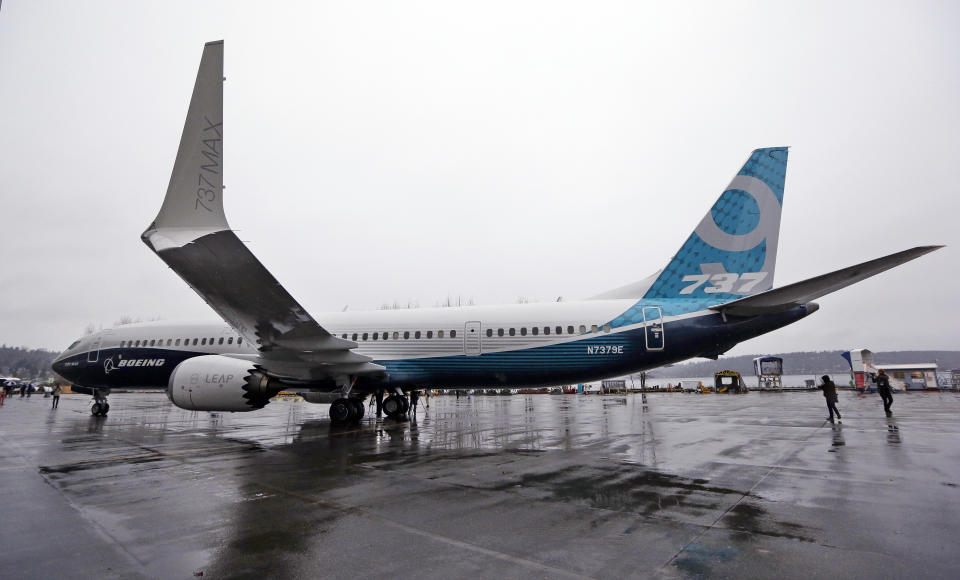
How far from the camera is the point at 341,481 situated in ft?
20.2

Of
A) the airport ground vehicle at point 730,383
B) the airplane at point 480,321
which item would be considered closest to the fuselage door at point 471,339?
the airplane at point 480,321

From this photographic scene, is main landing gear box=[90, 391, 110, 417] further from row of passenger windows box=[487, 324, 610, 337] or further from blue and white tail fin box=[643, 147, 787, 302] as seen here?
blue and white tail fin box=[643, 147, 787, 302]

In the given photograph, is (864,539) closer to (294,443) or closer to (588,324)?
(588,324)

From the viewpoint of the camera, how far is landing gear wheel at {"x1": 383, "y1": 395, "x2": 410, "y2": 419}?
15586mm

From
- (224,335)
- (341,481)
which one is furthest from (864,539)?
(224,335)

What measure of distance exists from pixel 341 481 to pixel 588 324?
7801 mm

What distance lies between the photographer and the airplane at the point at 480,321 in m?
8.50

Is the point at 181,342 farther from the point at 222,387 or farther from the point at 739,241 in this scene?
the point at 739,241

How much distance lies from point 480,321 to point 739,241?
718 centimetres

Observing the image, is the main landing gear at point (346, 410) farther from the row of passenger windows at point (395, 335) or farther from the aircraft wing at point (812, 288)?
the aircraft wing at point (812, 288)

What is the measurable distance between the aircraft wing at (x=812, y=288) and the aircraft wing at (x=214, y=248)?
945 cm

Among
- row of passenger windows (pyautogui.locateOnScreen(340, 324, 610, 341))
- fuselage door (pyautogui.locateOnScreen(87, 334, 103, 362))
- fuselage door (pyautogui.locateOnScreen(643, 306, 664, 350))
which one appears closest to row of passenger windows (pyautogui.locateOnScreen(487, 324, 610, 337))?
row of passenger windows (pyautogui.locateOnScreen(340, 324, 610, 341))

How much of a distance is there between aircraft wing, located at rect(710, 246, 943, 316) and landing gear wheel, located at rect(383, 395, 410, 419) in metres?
10.1

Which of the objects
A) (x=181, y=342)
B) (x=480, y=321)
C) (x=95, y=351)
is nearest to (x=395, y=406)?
(x=480, y=321)
